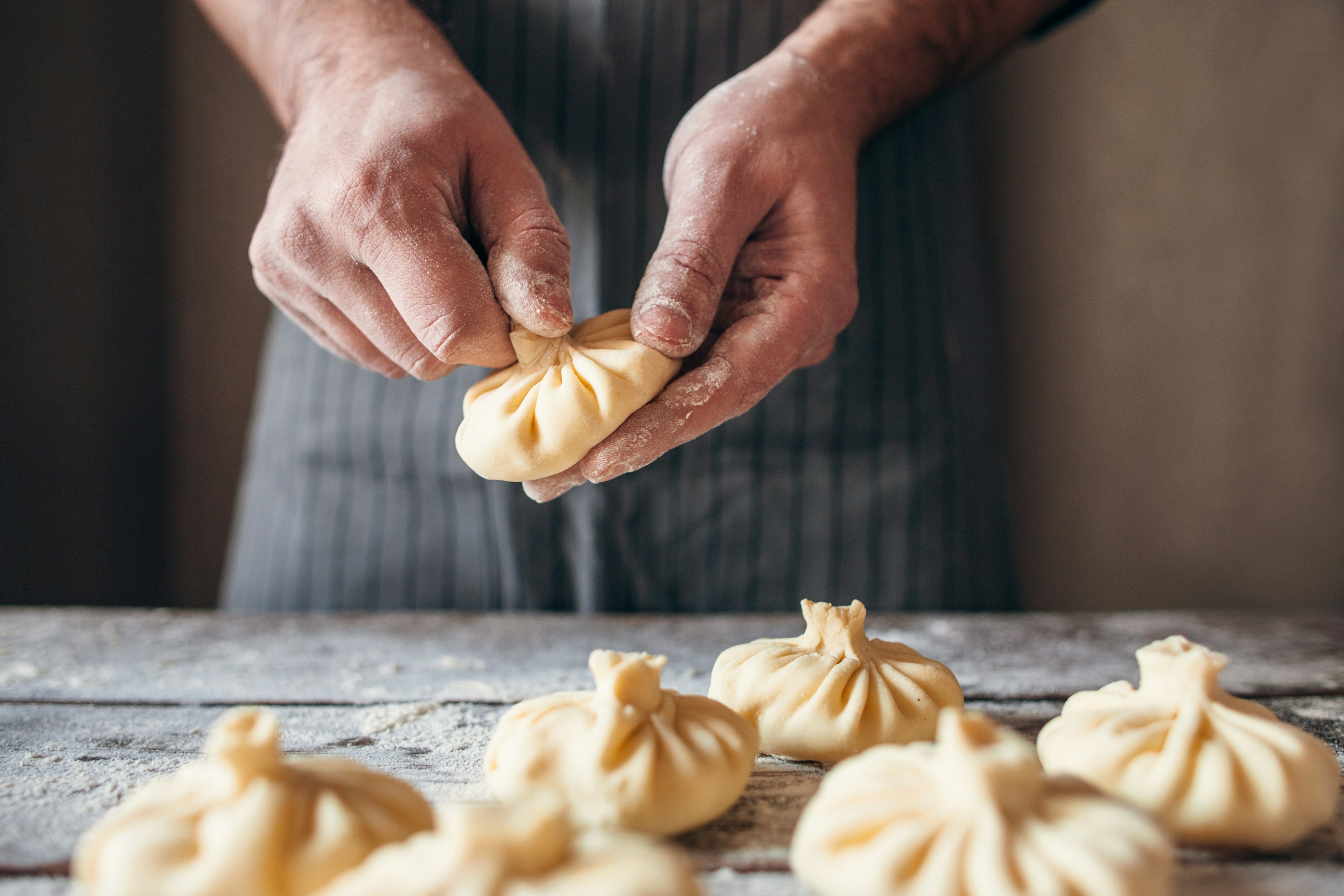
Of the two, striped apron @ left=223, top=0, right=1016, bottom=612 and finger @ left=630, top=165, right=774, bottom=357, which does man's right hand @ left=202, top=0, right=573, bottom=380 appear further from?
striped apron @ left=223, top=0, right=1016, bottom=612

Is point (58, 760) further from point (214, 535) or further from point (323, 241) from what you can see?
point (214, 535)

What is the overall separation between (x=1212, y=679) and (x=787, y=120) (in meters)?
0.87

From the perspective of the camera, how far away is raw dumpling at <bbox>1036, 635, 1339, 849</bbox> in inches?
30.6

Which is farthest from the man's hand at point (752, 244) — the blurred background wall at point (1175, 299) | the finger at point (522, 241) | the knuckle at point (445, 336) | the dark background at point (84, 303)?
the dark background at point (84, 303)

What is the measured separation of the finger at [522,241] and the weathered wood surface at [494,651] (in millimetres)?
536

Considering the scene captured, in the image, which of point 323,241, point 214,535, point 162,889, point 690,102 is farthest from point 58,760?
point 214,535

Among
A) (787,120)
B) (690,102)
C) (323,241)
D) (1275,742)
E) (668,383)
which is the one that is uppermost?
(690,102)

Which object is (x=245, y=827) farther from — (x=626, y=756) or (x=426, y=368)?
(x=426, y=368)

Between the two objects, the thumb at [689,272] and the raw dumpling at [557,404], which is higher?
the thumb at [689,272]

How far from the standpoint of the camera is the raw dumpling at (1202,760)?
78 centimetres

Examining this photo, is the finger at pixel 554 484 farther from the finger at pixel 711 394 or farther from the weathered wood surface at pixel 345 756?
the weathered wood surface at pixel 345 756

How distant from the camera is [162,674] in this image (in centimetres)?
135

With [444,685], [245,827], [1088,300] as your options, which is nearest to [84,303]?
[444,685]

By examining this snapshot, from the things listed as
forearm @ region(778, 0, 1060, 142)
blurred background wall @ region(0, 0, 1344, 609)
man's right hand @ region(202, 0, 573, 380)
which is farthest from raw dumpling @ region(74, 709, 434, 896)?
blurred background wall @ region(0, 0, 1344, 609)
